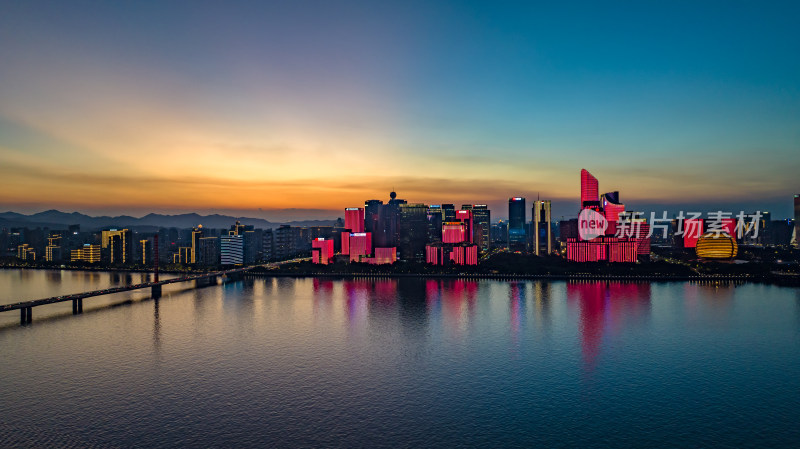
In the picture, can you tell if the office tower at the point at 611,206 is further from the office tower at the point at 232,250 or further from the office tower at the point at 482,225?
the office tower at the point at 232,250

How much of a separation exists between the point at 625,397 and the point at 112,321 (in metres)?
50.1

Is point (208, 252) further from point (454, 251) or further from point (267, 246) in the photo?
point (454, 251)

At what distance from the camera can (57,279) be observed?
9819cm

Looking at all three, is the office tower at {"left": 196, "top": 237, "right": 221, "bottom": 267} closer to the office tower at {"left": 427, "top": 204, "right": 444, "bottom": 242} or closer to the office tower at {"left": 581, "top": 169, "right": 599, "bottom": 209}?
the office tower at {"left": 427, "top": 204, "right": 444, "bottom": 242}

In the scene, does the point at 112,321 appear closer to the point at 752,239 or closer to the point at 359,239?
the point at 359,239

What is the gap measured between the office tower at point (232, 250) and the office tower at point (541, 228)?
278ft

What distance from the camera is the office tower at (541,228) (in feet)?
495

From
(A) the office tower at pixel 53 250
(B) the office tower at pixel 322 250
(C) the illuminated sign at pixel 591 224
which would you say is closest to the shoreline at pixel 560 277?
(B) the office tower at pixel 322 250

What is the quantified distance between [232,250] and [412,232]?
53291 millimetres

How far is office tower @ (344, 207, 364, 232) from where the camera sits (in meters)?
→ 136

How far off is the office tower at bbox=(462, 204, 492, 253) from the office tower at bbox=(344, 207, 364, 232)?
49728 millimetres

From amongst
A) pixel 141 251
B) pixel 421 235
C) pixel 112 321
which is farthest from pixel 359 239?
pixel 112 321

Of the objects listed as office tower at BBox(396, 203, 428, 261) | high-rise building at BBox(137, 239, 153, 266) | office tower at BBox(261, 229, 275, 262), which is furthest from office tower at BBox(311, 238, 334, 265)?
high-rise building at BBox(137, 239, 153, 266)

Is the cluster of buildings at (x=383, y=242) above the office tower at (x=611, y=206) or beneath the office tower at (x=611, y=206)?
beneath
